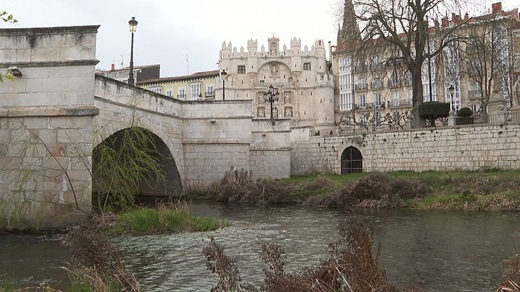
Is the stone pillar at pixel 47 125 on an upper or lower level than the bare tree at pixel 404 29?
lower

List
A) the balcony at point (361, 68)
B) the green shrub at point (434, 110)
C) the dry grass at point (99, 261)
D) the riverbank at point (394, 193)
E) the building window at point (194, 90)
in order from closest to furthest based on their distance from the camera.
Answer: the dry grass at point (99, 261) < the riverbank at point (394, 193) < the green shrub at point (434, 110) < the balcony at point (361, 68) < the building window at point (194, 90)

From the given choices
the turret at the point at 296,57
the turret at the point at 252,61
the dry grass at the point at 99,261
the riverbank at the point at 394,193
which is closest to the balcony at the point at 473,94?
the turret at the point at 296,57

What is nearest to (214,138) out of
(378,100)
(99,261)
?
(99,261)

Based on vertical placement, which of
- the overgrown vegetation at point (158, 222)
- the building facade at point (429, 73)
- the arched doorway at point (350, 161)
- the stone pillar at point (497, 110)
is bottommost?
the overgrown vegetation at point (158, 222)

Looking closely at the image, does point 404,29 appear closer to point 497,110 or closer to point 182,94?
point 497,110

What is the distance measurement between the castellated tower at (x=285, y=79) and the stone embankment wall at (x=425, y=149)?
2837 cm

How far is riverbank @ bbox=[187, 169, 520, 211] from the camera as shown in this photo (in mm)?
15234

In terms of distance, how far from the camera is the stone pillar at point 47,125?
33.5ft

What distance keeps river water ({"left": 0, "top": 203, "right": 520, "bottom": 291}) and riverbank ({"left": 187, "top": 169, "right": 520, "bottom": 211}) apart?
5.83 feet

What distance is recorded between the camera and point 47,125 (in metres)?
10.4

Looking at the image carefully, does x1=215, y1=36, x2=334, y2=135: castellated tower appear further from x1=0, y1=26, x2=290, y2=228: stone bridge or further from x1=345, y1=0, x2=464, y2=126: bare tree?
x1=0, y1=26, x2=290, y2=228: stone bridge

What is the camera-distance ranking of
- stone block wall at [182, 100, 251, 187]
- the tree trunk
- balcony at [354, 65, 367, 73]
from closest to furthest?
1. stone block wall at [182, 100, 251, 187]
2. the tree trunk
3. balcony at [354, 65, 367, 73]

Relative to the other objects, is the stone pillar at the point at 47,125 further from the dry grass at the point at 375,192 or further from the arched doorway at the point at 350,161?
the arched doorway at the point at 350,161

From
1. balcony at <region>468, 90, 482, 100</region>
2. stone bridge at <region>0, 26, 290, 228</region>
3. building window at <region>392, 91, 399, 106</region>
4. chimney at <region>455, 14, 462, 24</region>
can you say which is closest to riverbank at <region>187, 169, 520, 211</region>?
chimney at <region>455, 14, 462, 24</region>
